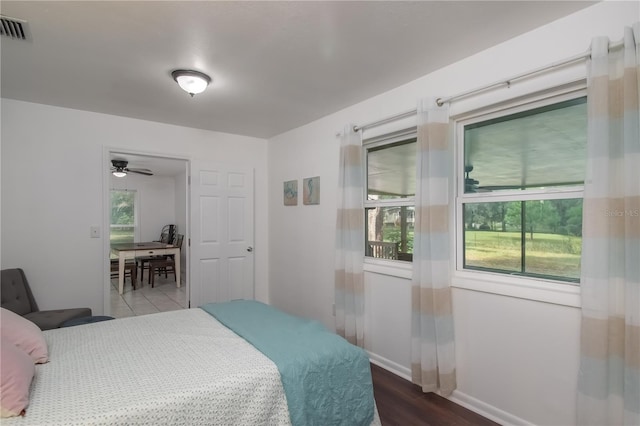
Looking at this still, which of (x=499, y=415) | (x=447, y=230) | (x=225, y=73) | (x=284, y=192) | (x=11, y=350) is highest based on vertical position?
(x=225, y=73)

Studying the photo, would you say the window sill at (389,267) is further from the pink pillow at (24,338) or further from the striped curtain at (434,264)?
the pink pillow at (24,338)

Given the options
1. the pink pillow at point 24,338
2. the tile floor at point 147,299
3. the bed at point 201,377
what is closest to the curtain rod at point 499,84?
the bed at point 201,377

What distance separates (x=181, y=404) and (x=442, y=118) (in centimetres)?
230

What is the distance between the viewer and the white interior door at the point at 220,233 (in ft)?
13.0

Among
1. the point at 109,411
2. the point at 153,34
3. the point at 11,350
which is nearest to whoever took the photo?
the point at 109,411

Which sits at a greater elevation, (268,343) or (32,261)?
(32,261)

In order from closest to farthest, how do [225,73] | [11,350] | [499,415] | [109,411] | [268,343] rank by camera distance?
[109,411] < [11,350] < [268,343] < [499,415] < [225,73]

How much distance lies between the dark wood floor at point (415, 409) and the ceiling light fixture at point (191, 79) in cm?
271

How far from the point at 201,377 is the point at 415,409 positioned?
1564 mm

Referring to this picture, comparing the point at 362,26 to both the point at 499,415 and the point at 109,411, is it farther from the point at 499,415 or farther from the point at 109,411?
the point at 499,415

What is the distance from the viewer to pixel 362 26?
1.87m

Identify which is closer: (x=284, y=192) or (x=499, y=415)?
(x=499, y=415)

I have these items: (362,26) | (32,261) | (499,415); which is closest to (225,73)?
(362,26)

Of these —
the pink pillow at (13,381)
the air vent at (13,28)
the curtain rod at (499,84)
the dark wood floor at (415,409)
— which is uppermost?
the air vent at (13,28)
